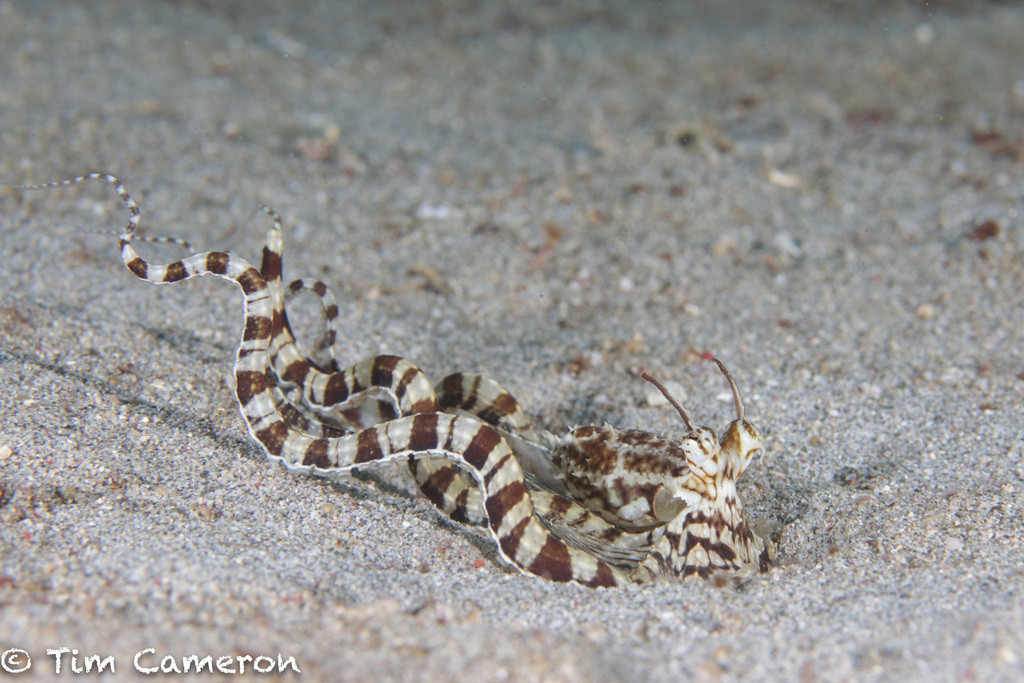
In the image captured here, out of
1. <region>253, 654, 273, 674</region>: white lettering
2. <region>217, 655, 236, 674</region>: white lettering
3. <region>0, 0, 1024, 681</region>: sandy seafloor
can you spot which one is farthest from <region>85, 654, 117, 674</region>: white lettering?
<region>253, 654, 273, 674</region>: white lettering

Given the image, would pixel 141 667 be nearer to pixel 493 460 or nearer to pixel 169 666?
pixel 169 666

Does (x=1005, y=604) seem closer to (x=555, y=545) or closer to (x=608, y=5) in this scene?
(x=555, y=545)

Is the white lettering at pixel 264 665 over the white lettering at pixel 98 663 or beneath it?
over

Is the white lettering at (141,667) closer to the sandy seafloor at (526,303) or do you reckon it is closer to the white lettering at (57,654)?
the sandy seafloor at (526,303)
